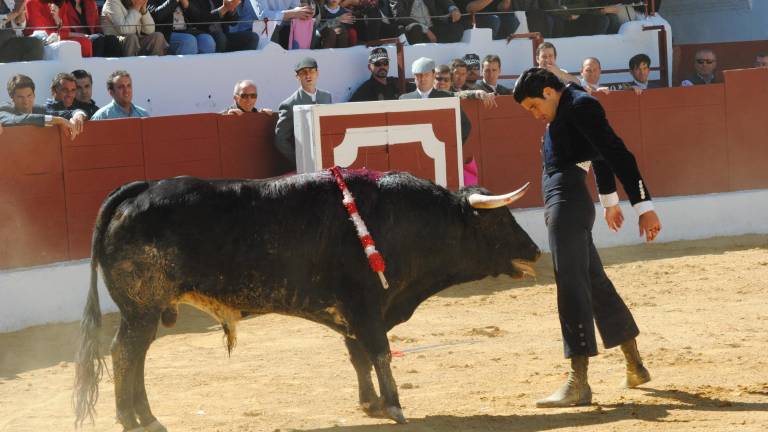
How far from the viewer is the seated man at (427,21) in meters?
11.0

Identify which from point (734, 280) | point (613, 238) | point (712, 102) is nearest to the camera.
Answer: point (734, 280)

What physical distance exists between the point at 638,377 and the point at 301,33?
608cm

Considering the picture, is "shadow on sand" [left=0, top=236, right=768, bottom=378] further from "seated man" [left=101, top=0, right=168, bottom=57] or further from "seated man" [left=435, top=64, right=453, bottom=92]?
"seated man" [left=101, top=0, right=168, bottom=57]

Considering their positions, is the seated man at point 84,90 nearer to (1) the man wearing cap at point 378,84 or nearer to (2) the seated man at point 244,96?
(2) the seated man at point 244,96

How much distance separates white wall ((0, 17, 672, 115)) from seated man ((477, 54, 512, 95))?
3.48 feet

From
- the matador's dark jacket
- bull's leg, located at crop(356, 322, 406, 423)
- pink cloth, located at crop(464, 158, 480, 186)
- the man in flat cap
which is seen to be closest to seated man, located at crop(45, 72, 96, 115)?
the man in flat cap

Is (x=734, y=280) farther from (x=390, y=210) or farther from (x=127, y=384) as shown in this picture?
(x=127, y=384)

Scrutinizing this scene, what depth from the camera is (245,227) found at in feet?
15.3

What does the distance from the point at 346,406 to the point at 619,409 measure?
112cm

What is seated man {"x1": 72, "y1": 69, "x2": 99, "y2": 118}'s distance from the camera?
8.15m

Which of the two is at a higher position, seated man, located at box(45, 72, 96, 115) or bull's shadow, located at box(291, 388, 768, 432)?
seated man, located at box(45, 72, 96, 115)

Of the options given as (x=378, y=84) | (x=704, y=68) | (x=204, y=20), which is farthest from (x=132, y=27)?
(x=704, y=68)

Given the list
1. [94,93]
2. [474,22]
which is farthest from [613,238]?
[94,93]

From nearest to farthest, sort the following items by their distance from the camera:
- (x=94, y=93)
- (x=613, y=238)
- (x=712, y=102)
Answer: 1. (x=94, y=93)
2. (x=613, y=238)
3. (x=712, y=102)
